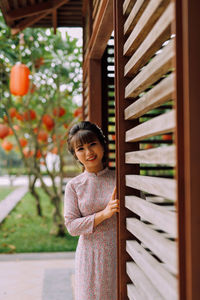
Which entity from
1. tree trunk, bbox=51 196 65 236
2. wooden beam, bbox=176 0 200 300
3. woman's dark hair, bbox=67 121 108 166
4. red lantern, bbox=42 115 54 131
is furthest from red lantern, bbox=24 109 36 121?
wooden beam, bbox=176 0 200 300

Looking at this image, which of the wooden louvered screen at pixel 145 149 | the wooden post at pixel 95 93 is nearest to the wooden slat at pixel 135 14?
the wooden louvered screen at pixel 145 149

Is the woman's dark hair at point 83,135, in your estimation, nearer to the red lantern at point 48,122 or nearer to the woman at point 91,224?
the woman at point 91,224

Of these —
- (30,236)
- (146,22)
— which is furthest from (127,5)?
(30,236)

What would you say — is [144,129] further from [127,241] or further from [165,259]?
[127,241]

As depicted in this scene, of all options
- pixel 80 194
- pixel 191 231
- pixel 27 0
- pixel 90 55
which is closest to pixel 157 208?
pixel 191 231

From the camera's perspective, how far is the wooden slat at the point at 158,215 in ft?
3.66

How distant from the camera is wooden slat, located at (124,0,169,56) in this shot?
125 centimetres

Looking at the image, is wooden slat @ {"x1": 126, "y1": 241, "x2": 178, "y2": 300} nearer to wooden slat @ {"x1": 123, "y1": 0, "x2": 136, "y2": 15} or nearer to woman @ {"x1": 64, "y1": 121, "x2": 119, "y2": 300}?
woman @ {"x1": 64, "y1": 121, "x2": 119, "y2": 300}

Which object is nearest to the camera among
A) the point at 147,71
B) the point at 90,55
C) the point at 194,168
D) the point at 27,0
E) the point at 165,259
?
the point at 194,168

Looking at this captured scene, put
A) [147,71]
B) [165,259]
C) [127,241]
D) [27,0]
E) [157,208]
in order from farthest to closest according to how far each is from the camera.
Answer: [27,0] → [127,241] → [147,71] → [157,208] → [165,259]

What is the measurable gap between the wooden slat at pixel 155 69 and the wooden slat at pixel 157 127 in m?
0.15

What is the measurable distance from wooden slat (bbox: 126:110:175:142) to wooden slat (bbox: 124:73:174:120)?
2.2 inches

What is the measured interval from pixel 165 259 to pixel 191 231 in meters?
0.22

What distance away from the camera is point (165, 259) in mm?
1174
